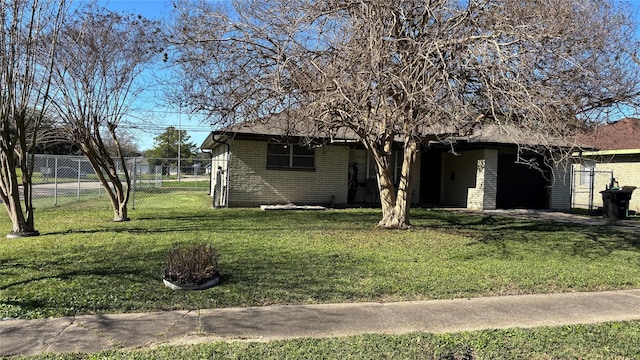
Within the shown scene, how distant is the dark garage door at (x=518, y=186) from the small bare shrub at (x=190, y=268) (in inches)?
609

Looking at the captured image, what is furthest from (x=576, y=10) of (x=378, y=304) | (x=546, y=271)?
(x=378, y=304)

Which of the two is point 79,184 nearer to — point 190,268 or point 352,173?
point 352,173

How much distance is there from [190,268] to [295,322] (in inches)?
72.1

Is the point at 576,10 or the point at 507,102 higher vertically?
the point at 576,10

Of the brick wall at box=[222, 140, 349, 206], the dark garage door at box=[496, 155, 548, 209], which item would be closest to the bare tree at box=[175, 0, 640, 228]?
the brick wall at box=[222, 140, 349, 206]

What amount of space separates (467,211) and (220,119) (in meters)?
10.3

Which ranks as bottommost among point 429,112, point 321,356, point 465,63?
point 321,356

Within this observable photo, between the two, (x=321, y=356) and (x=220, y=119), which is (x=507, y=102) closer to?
(x=321, y=356)

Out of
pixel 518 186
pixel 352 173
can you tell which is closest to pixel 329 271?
pixel 352 173

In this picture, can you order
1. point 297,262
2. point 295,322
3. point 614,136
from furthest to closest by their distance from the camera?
point 614,136 < point 297,262 < point 295,322

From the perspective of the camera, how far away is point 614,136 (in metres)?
18.4

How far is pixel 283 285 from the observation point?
6.30m

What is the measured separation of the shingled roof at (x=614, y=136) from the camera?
38.4 feet

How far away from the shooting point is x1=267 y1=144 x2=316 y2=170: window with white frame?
17.0 m
